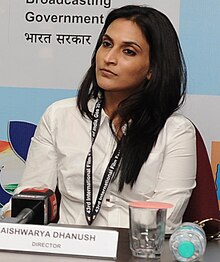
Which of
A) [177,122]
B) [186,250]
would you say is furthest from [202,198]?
[186,250]

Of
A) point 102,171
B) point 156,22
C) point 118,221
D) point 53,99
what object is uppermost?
point 156,22

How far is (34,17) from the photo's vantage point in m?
2.73

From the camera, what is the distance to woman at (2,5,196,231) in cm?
207

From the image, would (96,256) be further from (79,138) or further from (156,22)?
(156,22)

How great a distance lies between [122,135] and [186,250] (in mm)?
811

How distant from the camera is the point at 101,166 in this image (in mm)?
2098

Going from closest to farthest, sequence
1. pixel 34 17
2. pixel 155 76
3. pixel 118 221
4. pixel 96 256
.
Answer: pixel 96 256
pixel 118 221
pixel 155 76
pixel 34 17

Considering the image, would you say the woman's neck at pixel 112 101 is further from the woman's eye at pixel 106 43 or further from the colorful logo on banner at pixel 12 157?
the colorful logo on banner at pixel 12 157

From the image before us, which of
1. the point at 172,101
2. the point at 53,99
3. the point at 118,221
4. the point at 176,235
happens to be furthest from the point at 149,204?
the point at 53,99

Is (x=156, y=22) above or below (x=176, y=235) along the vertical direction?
above

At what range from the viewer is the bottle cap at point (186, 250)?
1355 millimetres

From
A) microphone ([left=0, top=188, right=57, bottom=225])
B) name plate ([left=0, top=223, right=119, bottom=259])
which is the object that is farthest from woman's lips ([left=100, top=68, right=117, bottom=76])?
name plate ([left=0, top=223, right=119, bottom=259])

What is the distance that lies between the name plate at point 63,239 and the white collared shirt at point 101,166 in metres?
0.68

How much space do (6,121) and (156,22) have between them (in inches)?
35.6
